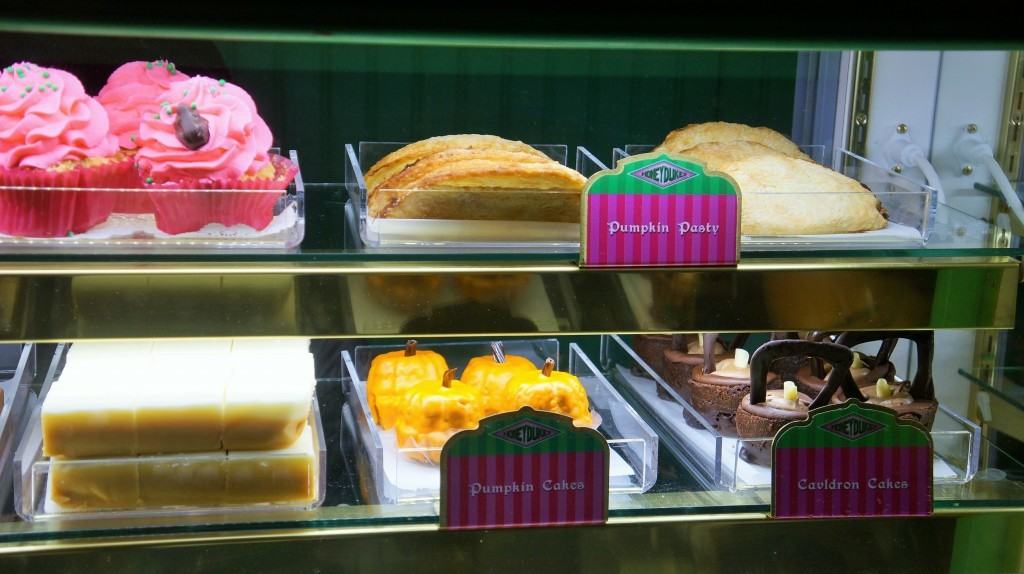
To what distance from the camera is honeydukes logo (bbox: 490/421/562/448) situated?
51.4 inches

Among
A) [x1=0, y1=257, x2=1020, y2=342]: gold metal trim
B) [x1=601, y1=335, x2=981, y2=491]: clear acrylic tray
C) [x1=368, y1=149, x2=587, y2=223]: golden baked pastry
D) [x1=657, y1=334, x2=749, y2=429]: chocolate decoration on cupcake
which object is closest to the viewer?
[x1=0, y1=257, x2=1020, y2=342]: gold metal trim

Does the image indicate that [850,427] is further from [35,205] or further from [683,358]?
[35,205]

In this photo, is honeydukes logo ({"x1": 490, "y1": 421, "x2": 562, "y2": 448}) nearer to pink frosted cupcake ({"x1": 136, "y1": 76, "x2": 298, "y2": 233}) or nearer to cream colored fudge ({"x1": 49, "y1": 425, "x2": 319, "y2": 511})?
cream colored fudge ({"x1": 49, "y1": 425, "x2": 319, "y2": 511})

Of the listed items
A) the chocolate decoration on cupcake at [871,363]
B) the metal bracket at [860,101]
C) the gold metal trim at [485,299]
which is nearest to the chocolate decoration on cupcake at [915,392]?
the chocolate decoration on cupcake at [871,363]

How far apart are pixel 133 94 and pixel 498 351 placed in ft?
2.24

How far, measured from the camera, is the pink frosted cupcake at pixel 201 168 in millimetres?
1245

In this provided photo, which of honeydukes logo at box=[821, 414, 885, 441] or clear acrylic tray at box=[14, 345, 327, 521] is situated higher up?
honeydukes logo at box=[821, 414, 885, 441]

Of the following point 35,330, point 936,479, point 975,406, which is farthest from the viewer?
point 975,406

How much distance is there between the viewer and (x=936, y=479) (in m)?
1.52

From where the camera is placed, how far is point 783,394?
1.60 meters

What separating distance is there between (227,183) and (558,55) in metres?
0.77

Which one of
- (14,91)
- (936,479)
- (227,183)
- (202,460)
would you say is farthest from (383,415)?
Result: (936,479)

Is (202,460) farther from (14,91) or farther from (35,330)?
(14,91)

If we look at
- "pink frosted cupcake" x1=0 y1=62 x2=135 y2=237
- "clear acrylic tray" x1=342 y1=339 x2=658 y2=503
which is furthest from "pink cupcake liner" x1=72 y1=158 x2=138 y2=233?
"clear acrylic tray" x1=342 y1=339 x2=658 y2=503
